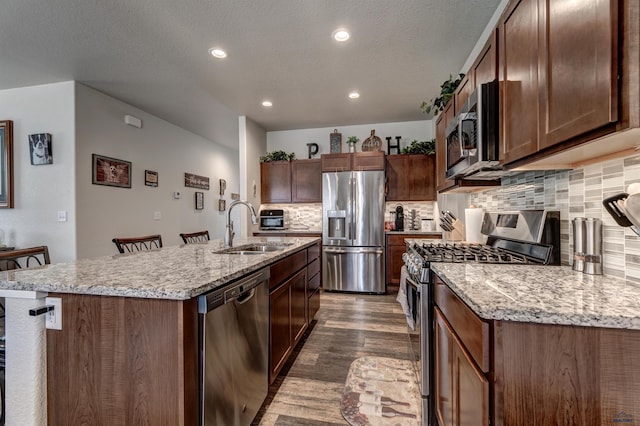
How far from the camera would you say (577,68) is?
912 millimetres

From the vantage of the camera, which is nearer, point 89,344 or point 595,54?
point 595,54

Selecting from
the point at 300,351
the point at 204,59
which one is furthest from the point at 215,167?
the point at 300,351

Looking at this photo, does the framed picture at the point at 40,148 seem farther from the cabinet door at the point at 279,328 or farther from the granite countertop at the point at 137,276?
the cabinet door at the point at 279,328

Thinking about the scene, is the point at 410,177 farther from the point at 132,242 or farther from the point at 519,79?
the point at 132,242

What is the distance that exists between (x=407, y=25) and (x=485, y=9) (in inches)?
22.2

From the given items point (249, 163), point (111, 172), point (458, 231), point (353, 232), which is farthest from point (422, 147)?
point (111, 172)

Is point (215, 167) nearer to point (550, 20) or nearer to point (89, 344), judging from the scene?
point (89, 344)

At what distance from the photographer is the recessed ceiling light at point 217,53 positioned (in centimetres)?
272

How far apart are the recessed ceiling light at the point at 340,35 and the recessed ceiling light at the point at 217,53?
1.06m

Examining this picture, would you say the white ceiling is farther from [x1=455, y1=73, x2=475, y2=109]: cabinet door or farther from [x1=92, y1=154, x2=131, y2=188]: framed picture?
[x1=92, y1=154, x2=131, y2=188]: framed picture

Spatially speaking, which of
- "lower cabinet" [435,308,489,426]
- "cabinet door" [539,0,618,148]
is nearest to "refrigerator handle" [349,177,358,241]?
"lower cabinet" [435,308,489,426]

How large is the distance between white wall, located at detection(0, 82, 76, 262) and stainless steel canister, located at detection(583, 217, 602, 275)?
4.47 m

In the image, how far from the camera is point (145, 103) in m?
4.11

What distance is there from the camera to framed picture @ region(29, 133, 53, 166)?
337 cm
